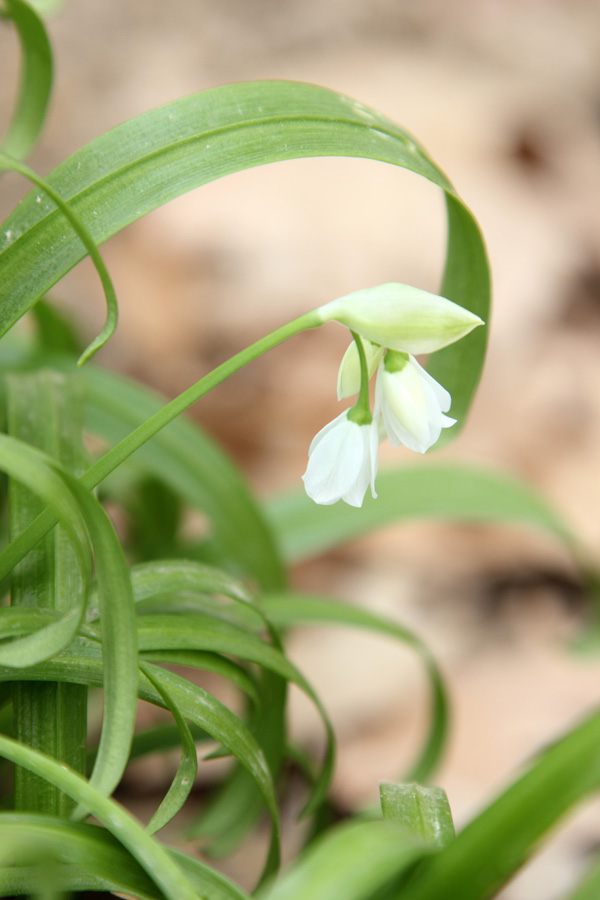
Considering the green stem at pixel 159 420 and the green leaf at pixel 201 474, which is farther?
the green leaf at pixel 201 474

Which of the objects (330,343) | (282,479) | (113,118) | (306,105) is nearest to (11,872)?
(306,105)

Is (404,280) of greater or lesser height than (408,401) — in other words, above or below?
above

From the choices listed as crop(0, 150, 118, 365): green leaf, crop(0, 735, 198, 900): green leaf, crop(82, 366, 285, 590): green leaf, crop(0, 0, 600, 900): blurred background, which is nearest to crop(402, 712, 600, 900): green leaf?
crop(0, 735, 198, 900): green leaf

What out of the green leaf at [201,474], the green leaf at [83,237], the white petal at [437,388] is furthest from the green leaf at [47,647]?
the green leaf at [201,474]

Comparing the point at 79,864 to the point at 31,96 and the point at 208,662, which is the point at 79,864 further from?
the point at 31,96

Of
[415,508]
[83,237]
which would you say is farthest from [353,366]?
[415,508]

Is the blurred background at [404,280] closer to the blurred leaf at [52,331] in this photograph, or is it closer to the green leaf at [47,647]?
the blurred leaf at [52,331]

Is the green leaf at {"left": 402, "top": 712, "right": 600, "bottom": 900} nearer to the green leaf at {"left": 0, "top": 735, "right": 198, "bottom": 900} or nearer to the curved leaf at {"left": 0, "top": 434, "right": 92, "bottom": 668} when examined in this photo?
the green leaf at {"left": 0, "top": 735, "right": 198, "bottom": 900}
